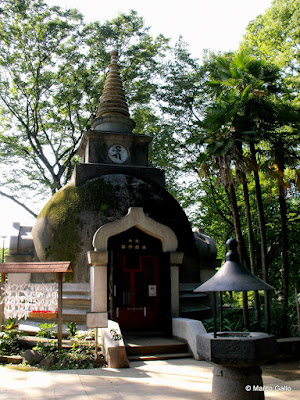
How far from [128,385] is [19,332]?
458cm

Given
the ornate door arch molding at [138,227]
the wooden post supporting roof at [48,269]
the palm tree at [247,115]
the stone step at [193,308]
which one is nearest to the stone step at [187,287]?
the stone step at [193,308]

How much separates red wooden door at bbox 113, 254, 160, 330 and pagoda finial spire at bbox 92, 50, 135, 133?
6816 millimetres

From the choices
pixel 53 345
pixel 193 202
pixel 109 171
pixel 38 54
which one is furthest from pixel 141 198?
pixel 38 54

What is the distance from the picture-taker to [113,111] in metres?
17.6

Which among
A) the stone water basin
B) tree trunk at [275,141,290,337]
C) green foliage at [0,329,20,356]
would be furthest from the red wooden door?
the stone water basin

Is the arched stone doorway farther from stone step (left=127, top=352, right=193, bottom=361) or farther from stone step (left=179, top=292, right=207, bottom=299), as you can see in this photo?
stone step (left=127, top=352, right=193, bottom=361)

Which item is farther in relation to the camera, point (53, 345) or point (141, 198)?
point (141, 198)

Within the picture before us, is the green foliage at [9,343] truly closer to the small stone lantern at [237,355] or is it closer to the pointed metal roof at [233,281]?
the small stone lantern at [237,355]

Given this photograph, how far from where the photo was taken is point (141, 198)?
14.5 m

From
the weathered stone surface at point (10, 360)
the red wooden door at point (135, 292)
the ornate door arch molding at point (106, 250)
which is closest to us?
the weathered stone surface at point (10, 360)

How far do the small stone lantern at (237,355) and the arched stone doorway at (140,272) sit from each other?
652 cm

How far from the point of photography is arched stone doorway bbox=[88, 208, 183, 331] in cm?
1246

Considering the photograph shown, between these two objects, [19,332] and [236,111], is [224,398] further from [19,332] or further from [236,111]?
[236,111]

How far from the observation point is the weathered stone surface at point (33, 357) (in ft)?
31.0
